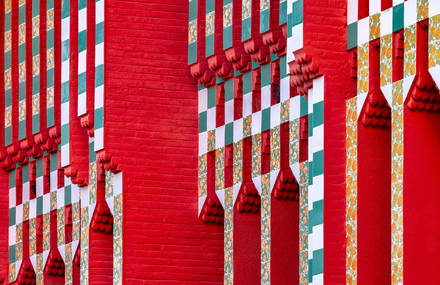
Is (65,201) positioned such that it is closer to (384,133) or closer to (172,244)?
(172,244)

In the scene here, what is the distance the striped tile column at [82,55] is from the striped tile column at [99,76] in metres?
0.84

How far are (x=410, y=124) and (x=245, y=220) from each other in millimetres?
6317

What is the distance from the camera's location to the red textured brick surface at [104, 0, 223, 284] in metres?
30.1

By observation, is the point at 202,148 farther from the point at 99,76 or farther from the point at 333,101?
the point at 333,101

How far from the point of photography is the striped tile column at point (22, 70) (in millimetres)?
35781

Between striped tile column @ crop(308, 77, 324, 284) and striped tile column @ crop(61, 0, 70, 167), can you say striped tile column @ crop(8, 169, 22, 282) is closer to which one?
striped tile column @ crop(61, 0, 70, 167)

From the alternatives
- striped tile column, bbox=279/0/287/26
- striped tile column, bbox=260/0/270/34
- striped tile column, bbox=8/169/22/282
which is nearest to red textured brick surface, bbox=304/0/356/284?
striped tile column, bbox=279/0/287/26

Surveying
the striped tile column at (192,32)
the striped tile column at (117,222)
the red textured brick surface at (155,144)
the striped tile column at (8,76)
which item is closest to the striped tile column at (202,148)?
the red textured brick surface at (155,144)

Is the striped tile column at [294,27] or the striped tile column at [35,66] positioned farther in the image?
the striped tile column at [35,66]

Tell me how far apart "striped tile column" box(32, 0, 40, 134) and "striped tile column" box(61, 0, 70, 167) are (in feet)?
7.09

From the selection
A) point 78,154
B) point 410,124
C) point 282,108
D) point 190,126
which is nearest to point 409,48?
point 410,124

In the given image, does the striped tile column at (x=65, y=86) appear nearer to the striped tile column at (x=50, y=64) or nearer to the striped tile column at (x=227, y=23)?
the striped tile column at (x=50, y=64)

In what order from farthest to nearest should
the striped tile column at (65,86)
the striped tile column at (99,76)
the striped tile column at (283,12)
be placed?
1. the striped tile column at (65,86)
2. the striped tile column at (99,76)
3. the striped tile column at (283,12)

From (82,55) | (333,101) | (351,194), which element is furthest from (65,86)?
(351,194)
